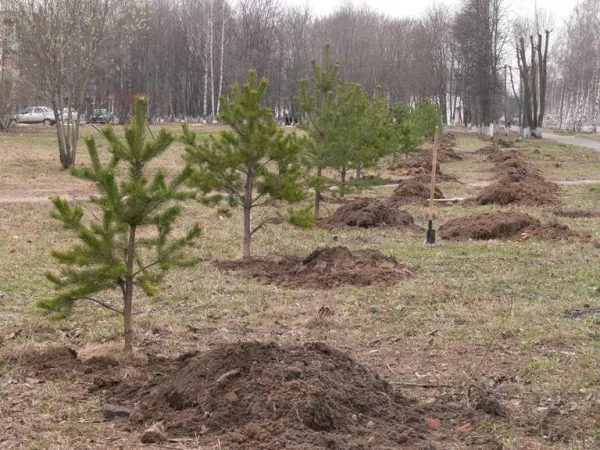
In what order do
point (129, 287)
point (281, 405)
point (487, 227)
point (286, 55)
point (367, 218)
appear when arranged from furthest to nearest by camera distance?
point (286, 55) < point (367, 218) < point (487, 227) < point (129, 287) < point (281, 405)

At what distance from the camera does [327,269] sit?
9.55m

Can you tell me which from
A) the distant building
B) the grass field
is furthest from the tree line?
the grass field

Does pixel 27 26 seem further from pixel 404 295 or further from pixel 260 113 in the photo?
pixel 404 295

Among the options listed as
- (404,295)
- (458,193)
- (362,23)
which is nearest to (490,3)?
(362,23)

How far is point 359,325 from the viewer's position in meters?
7.43

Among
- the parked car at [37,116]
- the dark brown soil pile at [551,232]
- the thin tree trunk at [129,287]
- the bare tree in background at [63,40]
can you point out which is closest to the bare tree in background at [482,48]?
the parked car at [37,116]

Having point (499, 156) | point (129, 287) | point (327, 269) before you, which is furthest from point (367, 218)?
point (499, 156)

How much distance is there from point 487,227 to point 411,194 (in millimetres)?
5628

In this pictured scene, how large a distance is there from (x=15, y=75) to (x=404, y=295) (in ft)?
110

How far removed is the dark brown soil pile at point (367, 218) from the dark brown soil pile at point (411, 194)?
321 cm

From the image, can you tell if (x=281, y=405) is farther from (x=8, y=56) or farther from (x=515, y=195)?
(x=8, y=56)

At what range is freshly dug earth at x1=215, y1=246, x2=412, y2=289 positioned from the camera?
9.15 m

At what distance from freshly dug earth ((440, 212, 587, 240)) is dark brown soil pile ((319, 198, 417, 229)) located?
919 mm

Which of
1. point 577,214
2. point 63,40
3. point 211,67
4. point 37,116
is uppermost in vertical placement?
point 211,67
